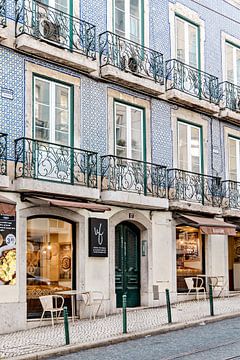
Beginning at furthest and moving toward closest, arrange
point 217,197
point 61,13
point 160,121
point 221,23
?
1. point 221,23
2. point 217,197
3. point 160,121
4. point 61,13

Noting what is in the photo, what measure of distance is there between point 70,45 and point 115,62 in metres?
1.41

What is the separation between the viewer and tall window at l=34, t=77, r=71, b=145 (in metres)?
13.9

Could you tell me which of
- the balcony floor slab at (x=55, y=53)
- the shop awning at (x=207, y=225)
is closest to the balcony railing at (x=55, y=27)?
the balcony floor slab at (x=55, y=53)

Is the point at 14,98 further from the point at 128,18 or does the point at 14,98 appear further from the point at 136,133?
the point at 128,18

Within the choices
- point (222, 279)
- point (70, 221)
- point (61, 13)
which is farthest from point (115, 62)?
point (222, 279)

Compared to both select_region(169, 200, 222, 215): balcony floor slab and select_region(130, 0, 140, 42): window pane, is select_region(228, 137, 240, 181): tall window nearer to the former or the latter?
select_region(169, 200, 222, 215): balcony floor slab

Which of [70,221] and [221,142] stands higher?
[221,142]

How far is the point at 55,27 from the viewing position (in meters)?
14.1

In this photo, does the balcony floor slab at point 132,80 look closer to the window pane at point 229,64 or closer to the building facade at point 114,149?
the building facade at point 114,149

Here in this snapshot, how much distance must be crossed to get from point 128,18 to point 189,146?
395 cm

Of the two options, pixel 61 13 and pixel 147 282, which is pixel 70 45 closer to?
pixel 61 13

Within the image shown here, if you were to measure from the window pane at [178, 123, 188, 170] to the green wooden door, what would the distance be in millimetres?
2537

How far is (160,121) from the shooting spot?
672 inches

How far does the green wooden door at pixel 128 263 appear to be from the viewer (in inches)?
620
